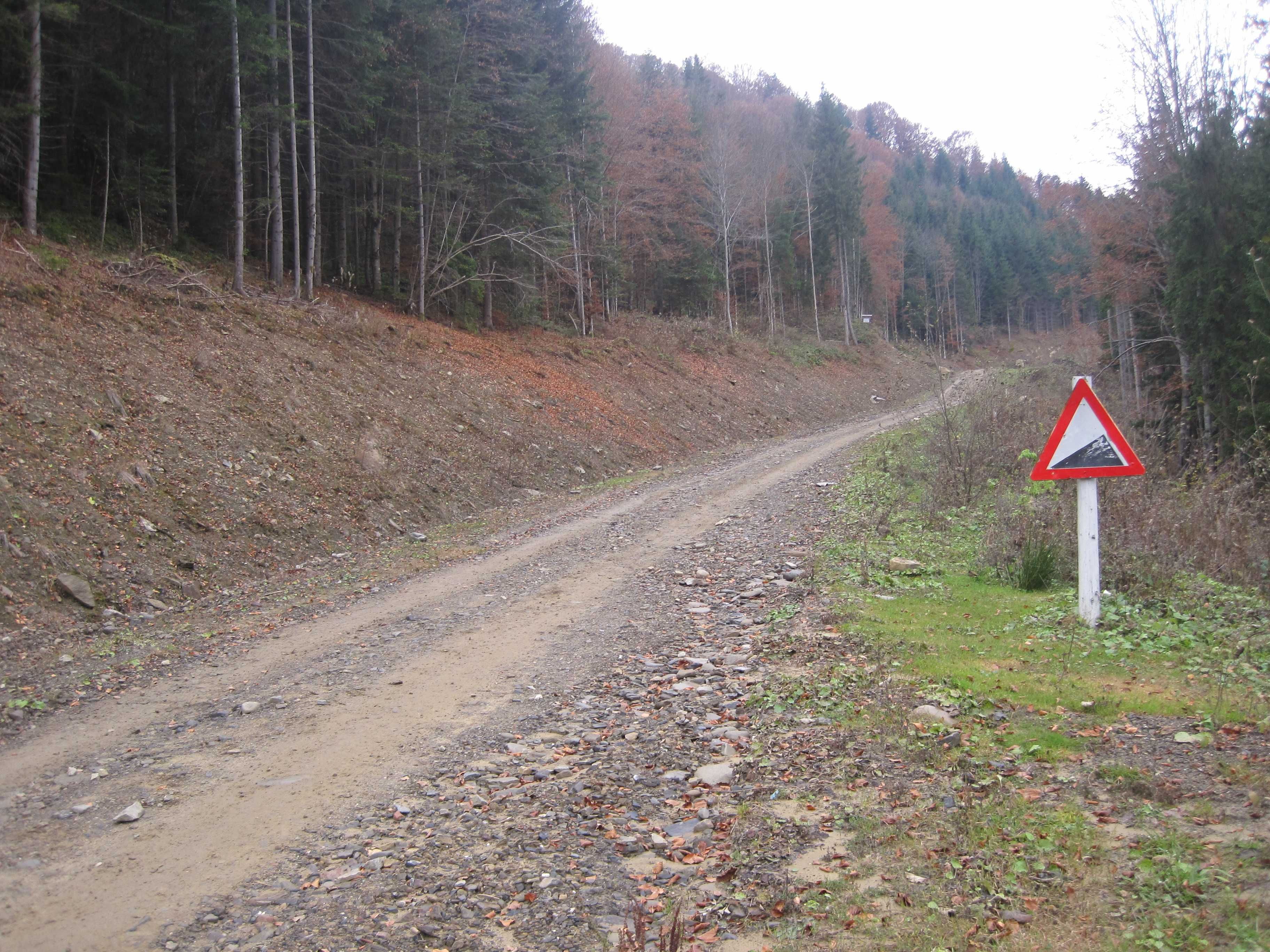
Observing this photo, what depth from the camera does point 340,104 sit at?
81.4 feet

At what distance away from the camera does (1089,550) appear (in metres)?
6.51

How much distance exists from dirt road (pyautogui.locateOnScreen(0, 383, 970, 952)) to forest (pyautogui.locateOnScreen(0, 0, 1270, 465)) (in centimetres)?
1210

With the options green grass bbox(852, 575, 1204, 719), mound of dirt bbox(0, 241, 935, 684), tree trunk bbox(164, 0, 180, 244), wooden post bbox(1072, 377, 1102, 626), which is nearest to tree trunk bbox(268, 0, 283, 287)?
mound of dirt bbox(0, 241, 935, 684)

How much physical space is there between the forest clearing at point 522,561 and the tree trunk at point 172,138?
0.85 ft

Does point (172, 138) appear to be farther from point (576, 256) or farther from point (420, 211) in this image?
point (576, 256)

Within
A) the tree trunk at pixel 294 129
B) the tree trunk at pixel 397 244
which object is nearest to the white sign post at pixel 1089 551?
the tree trunk at pixel 294 129

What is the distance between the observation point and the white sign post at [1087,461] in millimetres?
6391

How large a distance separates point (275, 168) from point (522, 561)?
16.9 m

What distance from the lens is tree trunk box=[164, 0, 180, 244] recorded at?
21.0 m

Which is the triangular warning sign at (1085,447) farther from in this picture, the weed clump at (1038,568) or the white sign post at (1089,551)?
the weed clump at (1038,568)

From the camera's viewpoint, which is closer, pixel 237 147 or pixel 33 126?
pixel 33 126

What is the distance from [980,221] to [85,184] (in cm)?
9907

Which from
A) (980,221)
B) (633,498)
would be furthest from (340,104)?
(980,221)

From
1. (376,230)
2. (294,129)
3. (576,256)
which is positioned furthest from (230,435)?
(576,256)
